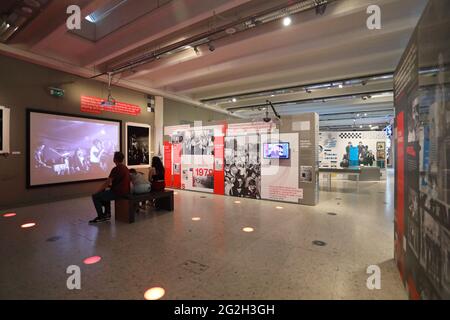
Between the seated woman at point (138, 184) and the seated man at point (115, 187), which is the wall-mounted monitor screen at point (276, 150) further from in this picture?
the seated man at point (115, 187)

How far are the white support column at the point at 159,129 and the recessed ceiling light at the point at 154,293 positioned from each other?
6734mm

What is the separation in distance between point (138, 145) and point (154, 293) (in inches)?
258

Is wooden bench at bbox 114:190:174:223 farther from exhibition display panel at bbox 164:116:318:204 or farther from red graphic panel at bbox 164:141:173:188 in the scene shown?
red graphic panel at bbox 164:141:173:188

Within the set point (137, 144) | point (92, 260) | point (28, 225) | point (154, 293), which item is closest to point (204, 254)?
point (154, 293)

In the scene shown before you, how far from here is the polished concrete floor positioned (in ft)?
6.70

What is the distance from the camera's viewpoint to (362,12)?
376cm

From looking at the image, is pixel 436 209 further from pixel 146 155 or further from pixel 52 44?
pixel 146 155

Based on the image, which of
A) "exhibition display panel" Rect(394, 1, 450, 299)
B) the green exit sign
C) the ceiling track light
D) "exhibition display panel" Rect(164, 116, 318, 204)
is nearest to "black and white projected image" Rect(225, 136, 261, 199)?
"exhibition display panel" Rect(164, 116, 318, 204)

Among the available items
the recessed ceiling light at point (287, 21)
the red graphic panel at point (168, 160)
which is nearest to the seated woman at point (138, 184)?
the red graphic panel at point (168, 160)

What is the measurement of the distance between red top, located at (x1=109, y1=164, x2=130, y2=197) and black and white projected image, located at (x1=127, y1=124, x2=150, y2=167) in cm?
363

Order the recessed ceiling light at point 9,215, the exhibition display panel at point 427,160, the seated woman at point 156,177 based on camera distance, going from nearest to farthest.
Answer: the exhibition display panel at point 427,160 → the recessed ceiling light at point 9,215 → the seated woman at point 156,177

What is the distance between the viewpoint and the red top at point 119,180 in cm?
404

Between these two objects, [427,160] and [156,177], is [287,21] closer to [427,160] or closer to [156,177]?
[427,160]

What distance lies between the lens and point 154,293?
78.0 inches
